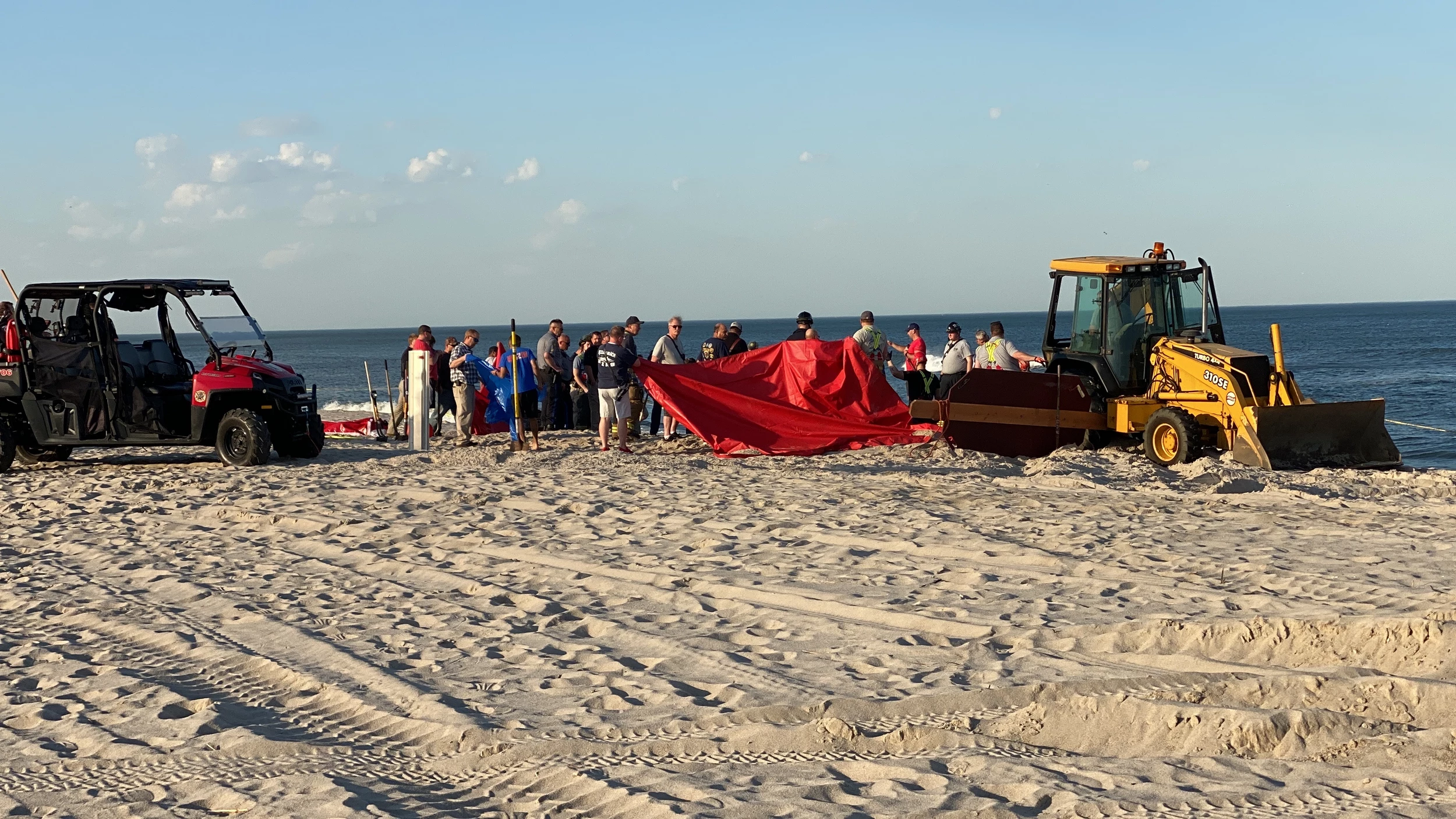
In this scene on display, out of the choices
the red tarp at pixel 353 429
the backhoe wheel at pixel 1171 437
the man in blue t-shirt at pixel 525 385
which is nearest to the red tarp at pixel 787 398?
the man in blue t-shirt at pixel 525 385

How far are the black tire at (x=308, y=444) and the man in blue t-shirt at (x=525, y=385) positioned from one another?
2.20m

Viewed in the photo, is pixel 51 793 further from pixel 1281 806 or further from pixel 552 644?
pixel 1281 806

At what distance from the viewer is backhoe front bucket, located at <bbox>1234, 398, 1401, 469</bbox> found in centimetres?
1266

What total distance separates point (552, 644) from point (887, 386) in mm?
9145

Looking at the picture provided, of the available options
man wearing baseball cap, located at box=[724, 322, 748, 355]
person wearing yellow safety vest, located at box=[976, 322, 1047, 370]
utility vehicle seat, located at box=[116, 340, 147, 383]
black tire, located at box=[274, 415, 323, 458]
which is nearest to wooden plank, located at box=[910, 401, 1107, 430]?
person wearing yellow safety vest, located at box=[976, 322, 1047, 370]

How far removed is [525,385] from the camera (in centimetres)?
1579

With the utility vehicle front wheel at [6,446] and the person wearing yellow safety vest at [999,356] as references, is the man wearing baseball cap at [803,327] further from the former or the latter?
the utility vehicle front wheel at [6,446]

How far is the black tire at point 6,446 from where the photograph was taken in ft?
44.8

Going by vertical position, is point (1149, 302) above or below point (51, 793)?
above

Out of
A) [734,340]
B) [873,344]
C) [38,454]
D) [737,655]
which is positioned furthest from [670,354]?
[737,655]

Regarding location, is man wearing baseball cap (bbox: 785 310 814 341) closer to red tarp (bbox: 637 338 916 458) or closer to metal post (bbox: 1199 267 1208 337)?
red tarp (bbox: 637 338 916 458)

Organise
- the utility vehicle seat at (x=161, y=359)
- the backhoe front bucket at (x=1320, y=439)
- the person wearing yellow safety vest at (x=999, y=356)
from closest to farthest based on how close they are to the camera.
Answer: the backhoe front bucket at (x=1320, y=439), the utility vehicle seat at (x=161, y=359), the person wearing yellow safety vest at (x=999, y=356)

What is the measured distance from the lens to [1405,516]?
9539 millimetres

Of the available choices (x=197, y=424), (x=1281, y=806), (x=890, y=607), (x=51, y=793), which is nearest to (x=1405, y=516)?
(x=890, y=607)
